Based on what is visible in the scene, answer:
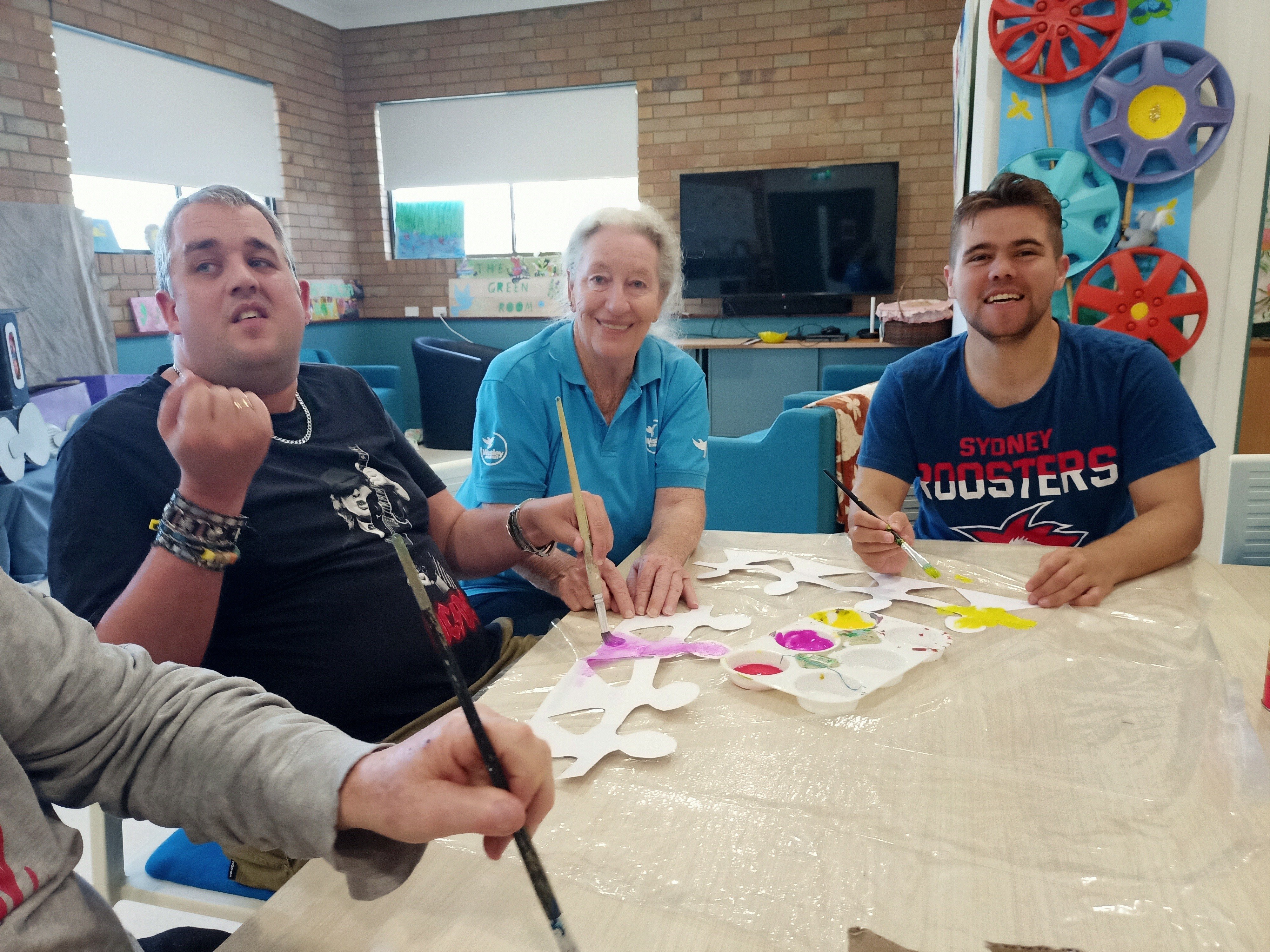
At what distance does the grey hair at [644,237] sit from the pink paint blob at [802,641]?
3.04 feet

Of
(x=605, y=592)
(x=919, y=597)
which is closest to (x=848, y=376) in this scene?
(x=919, y=597)

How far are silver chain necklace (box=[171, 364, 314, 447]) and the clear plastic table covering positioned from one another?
0.48 meters

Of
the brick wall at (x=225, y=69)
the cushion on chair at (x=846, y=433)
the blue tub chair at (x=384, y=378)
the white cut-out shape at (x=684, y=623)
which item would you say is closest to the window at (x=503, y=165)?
the brick wall at (x=225, y=69)

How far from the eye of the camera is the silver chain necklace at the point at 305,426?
1168 mm

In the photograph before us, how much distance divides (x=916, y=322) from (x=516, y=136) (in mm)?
3254

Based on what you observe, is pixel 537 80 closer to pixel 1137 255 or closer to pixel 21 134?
pixel 21 134

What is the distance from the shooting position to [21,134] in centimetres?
423

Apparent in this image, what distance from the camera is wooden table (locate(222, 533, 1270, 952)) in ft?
1.87

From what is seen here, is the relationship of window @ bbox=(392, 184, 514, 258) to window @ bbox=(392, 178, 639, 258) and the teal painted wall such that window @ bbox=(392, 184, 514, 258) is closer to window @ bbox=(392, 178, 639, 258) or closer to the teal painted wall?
window @ bbox=(392, 178, 639, 258)

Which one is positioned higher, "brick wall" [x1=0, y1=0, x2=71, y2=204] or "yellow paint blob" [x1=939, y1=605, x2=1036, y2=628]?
"brick wall" [x1=0, y1=0, x2=71, y2=204]

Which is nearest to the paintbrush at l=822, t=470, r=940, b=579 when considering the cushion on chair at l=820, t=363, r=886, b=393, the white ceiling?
the cushion on chair at l=820, t=363, r=886, b=393

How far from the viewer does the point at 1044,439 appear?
1.56 m

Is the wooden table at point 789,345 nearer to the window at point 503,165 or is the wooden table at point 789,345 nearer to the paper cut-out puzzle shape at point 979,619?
the window at point 503,165

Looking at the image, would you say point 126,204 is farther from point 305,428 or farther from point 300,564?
point 300,564
